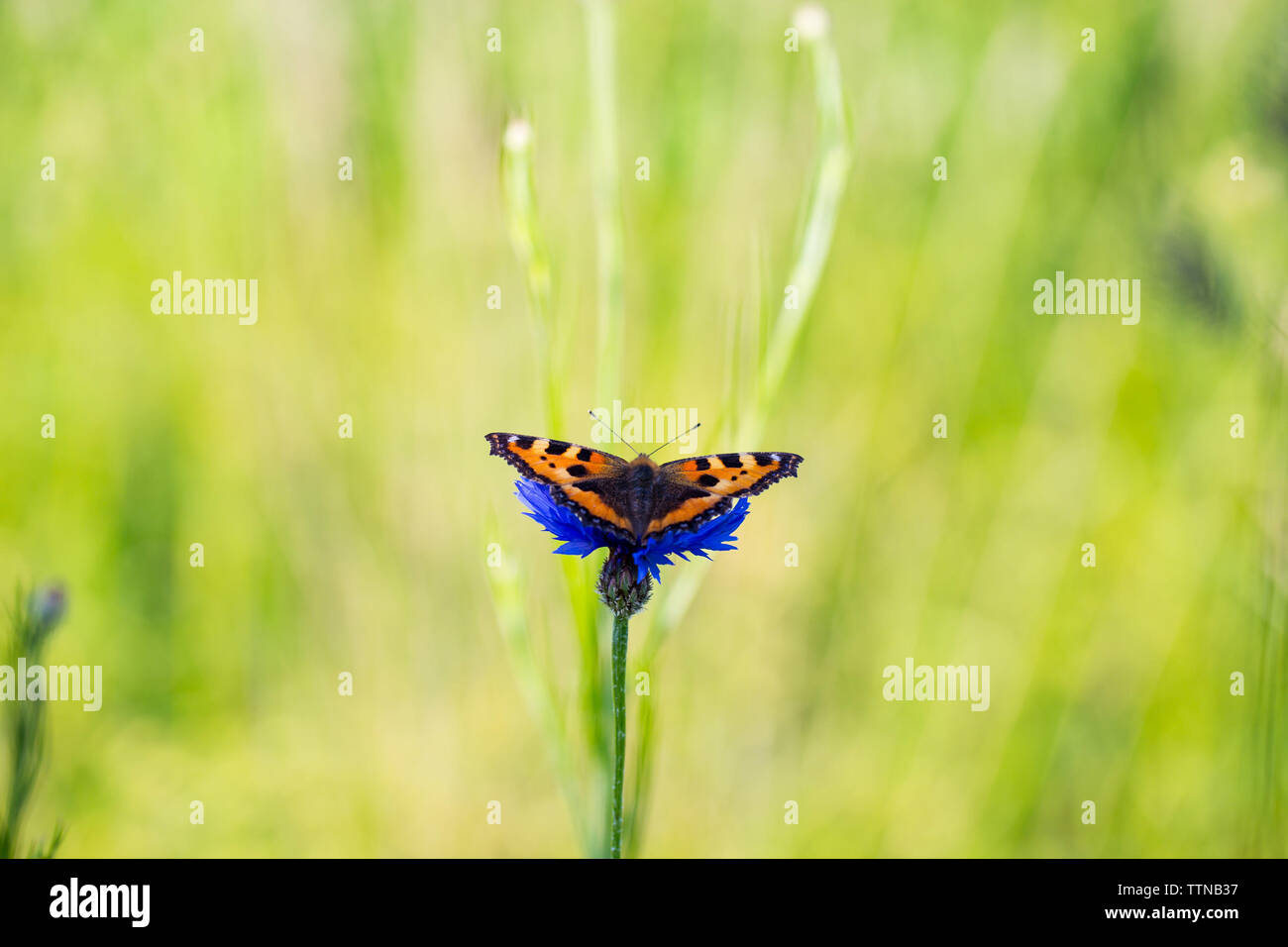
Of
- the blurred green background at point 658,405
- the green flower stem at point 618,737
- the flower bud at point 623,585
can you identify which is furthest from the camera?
the blurred green background at point 658,405

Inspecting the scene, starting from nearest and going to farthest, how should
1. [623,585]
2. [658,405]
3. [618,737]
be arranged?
1. [618,737]
2. [623,585]
3. [658,405]

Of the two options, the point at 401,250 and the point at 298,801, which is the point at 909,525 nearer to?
the point at 401,250

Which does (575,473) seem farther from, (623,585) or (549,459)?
(623,585)

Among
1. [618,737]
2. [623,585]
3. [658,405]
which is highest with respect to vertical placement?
[658,405]

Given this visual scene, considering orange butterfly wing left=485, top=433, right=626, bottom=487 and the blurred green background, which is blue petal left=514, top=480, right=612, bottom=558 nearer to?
orange butterfly wing left=485, top=433, right=626, bottom=487

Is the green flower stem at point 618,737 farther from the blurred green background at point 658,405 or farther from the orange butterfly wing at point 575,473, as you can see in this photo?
the blurred green background at point 658,405

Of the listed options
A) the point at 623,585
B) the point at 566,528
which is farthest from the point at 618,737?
the point at 566,528

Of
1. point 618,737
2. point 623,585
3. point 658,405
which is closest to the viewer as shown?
point 618,737

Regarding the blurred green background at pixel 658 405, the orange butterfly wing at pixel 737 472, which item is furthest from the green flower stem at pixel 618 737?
the blurred green background at pixel 658 405
